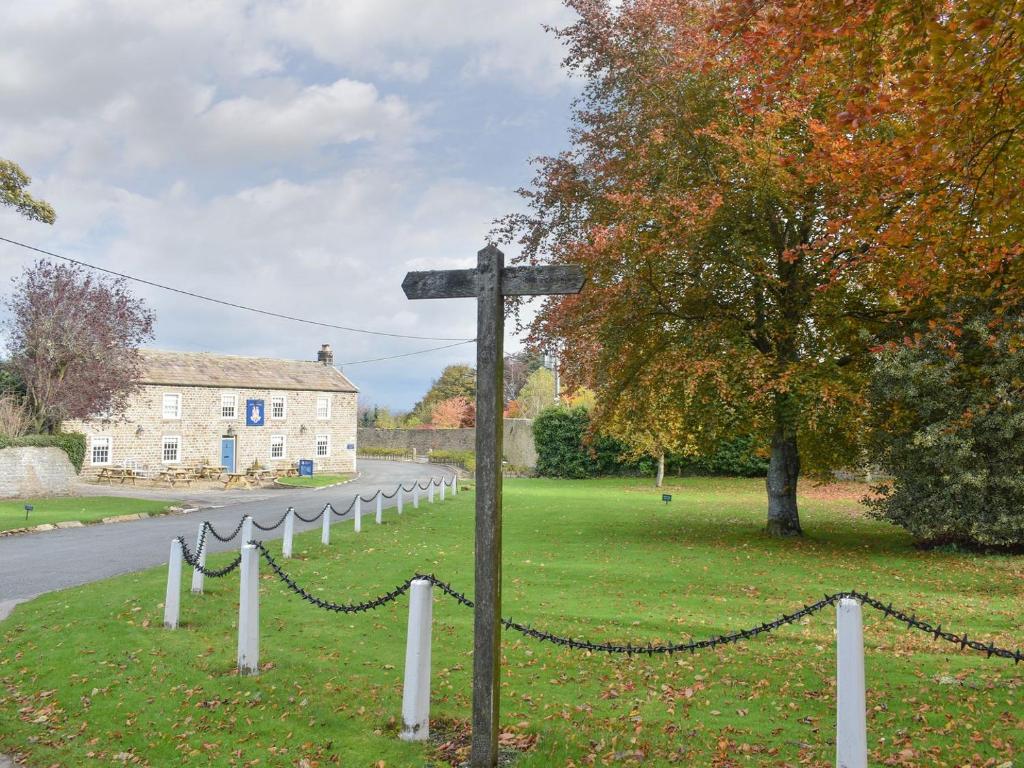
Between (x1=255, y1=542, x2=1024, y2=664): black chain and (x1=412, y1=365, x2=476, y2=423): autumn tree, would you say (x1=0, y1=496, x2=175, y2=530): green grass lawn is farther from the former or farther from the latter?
(x1=412, y1=365, x2=476, y2=423): autumn tree

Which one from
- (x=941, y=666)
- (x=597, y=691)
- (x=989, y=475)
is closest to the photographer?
(x=597, y=691)

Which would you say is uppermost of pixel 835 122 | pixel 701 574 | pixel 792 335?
pixel 835 122

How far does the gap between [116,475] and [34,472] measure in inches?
415

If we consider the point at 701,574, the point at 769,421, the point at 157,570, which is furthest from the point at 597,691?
the point at 769,421

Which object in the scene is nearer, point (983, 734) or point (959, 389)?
point (983, 734)

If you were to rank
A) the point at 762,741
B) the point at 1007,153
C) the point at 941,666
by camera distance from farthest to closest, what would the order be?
the point at 1007,153
the point at 941,666
the point at 762,741

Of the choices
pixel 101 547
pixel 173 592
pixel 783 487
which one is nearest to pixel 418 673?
pixel 173 592

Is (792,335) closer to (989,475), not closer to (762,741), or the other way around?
(989,475)

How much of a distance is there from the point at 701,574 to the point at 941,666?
19.4 feet

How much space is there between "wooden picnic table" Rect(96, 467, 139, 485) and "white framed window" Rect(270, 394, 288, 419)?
34.4 ft

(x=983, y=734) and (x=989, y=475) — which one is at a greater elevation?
(x=989, y=475)

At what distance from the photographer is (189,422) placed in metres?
43.9

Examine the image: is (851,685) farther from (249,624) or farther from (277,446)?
(277,446)

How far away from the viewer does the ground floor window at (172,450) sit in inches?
1700
